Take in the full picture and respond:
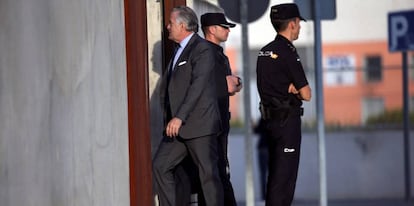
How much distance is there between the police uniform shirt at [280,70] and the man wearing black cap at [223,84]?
0.33 metres

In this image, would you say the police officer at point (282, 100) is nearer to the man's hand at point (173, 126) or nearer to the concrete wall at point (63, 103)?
the man's hand at point (173, 126)

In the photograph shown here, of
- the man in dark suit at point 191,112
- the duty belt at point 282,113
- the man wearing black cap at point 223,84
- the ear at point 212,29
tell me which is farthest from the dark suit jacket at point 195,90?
the ear at point 212,29

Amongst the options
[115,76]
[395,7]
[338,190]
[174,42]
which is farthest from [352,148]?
[115,76]

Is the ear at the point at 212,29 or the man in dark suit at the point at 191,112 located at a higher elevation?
the ear at the point at 212,29

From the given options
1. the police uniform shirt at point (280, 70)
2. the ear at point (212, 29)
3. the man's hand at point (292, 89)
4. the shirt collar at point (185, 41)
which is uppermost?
the ear at point (212, 29)

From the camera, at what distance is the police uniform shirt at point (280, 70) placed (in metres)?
8.07

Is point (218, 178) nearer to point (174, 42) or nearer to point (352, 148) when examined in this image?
point (174, 42)

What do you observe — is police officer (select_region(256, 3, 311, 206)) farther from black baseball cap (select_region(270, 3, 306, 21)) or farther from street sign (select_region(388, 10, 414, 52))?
street sign (select_region(388, 10, 414, 52))

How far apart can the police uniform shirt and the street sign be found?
26.1ft

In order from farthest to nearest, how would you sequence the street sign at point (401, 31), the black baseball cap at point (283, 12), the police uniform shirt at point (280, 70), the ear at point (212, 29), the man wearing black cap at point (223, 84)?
the street sign at point (401, 31), the ear at point (212, 29), the man wearing black cap at point (223, 84), the black baseball cap at point (283, 12), the police uniform shirt at point (280, 70)

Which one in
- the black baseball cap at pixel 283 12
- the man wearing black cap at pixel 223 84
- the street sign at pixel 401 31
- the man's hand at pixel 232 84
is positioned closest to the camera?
the black baseball cap at pixel 283 12

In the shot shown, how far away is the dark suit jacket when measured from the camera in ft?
25.4

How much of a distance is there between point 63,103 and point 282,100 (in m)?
1.87

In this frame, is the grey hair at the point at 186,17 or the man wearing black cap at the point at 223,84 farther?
the man wearing black cap at the point at 223,84
